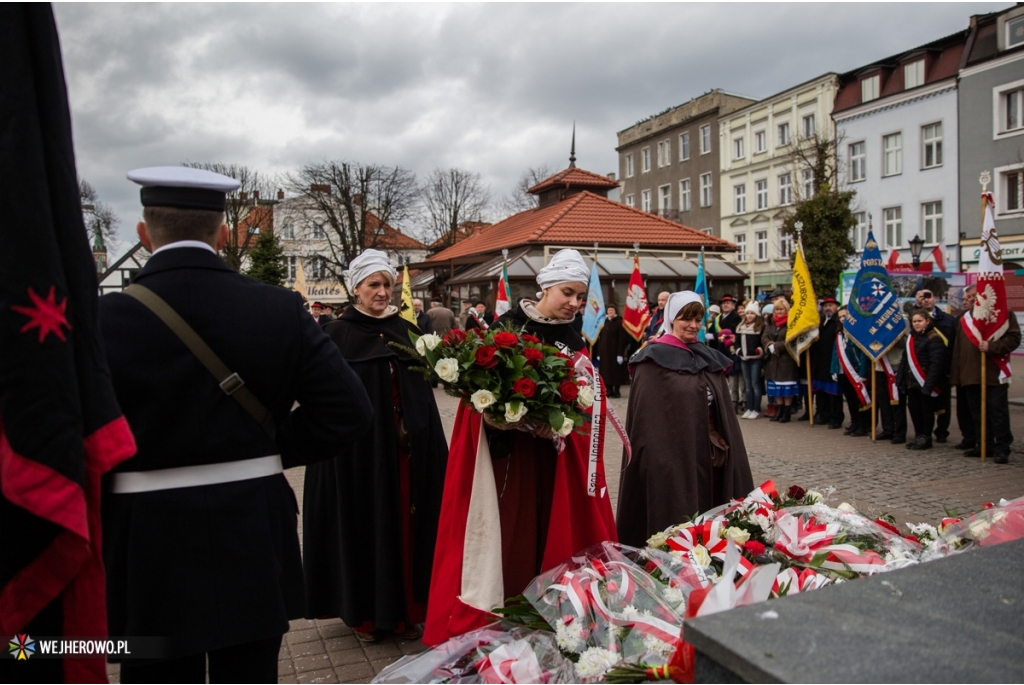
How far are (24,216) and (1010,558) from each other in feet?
8.61

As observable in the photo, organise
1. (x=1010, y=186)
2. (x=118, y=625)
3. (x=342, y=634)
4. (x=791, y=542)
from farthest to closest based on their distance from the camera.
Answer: (x=1010, y=186) → (x=342, y=634) → (x=791, y=542) → (x=118, y=625)

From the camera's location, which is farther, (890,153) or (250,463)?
(890,153)

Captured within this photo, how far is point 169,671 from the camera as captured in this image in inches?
82.6

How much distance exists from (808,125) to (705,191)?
9867 millimetres

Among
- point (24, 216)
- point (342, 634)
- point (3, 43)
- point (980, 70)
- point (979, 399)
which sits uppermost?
point (980, 70)

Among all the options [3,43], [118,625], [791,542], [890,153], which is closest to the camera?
[3,43]

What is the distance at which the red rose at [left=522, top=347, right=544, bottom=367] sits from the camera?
390 centimetres

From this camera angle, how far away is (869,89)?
35.9 m

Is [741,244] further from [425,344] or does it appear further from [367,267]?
[425,344]

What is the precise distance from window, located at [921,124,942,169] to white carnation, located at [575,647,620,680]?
3545cm

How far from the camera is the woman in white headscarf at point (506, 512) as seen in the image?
4012 mm

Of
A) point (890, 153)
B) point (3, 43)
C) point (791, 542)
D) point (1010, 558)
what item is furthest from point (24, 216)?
point (890, 153)

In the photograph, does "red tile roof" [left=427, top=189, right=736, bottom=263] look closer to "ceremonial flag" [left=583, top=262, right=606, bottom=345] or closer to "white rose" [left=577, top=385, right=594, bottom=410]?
"ceremonial flag" [left=583, top=262, right=606, bottom=345]

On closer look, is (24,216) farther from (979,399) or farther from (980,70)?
(980,70)
